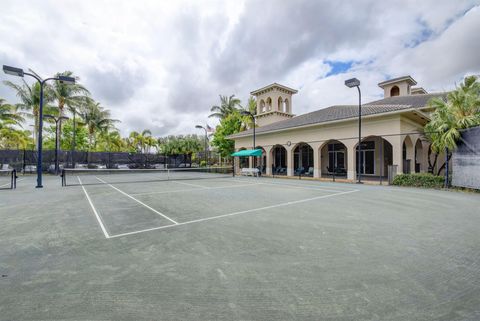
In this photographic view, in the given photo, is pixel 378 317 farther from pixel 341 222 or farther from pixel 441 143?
pixel 441 143

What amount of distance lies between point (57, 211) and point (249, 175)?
785 inches

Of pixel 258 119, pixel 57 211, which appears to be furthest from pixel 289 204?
pixel 258 119

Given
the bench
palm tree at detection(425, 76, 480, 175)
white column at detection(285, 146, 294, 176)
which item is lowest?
A: the bench

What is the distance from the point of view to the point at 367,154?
22172mm

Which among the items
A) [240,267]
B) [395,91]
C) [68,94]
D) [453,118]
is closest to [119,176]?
[68,94]

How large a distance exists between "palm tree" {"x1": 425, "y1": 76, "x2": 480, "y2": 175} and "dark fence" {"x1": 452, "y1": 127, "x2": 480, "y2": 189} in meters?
0.35

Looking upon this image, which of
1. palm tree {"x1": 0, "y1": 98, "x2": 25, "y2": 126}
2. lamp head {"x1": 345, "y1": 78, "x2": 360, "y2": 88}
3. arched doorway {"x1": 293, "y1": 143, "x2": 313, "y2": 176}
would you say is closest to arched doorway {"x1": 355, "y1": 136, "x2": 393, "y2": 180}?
arched doorway {"x1": 293, "y1": 143, "x2": 313, "y2": 176}

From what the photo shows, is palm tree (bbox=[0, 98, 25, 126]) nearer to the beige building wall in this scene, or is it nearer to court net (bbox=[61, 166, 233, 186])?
court net (bbox=[61, 166, 233, 186])

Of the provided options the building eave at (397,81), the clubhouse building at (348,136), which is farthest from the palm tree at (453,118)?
the building eave at (397,81)

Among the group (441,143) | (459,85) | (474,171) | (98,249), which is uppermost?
(459,85)

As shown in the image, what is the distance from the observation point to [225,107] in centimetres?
3931

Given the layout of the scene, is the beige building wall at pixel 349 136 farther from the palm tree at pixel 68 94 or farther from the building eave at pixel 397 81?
the palm tree at pixel 68 94

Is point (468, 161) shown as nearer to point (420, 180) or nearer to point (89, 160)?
point (420, 180)

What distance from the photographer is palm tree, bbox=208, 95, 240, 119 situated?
39.1 m
